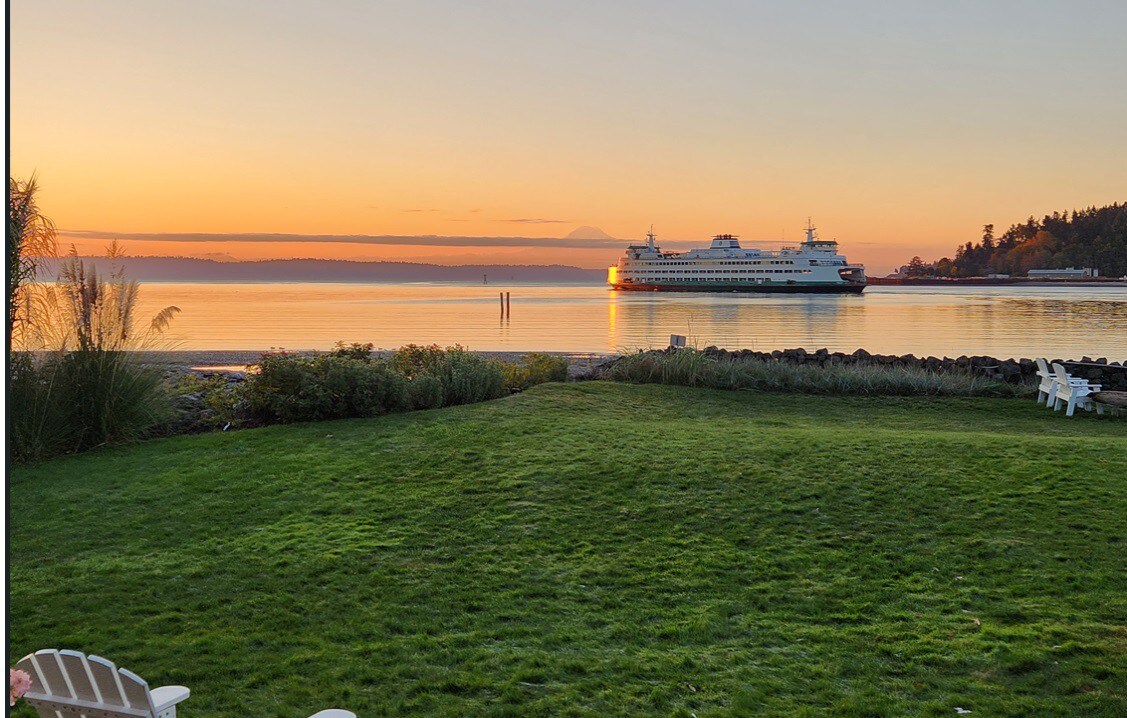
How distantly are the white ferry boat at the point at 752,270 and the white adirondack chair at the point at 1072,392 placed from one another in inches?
3033

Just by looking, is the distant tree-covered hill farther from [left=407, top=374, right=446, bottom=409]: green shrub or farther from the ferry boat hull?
[left=407, top=374, right=446, bottom=409]: green shrub

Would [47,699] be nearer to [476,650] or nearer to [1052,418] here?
[476,650]

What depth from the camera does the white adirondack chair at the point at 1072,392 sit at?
1088 centimetres

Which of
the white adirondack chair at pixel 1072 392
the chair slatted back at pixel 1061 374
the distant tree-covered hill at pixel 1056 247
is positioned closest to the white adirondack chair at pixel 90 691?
the white adirondack chair at pixel 1072 392

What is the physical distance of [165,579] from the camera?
4.61 meters

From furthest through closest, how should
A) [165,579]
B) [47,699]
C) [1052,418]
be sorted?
1. [1052,418]
2. [165,579]
3. [47,699]

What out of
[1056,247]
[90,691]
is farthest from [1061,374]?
→ [1056,247]

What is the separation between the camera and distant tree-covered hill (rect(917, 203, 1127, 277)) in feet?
382

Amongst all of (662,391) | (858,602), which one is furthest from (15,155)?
(662,391)

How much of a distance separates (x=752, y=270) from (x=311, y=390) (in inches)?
3284

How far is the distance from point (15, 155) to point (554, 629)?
306cm

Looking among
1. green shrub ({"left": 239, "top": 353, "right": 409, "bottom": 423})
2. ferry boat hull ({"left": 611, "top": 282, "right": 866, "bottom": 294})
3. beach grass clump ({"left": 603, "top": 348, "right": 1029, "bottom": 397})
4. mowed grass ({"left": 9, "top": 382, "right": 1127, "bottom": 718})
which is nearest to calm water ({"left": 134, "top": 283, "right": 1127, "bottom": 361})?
beach grass clump ({"left": 603, "top": 348, "right": 1029, "bottom": 397})

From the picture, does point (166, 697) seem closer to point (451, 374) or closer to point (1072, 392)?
point (451, 374)

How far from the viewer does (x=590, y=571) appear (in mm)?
4730
